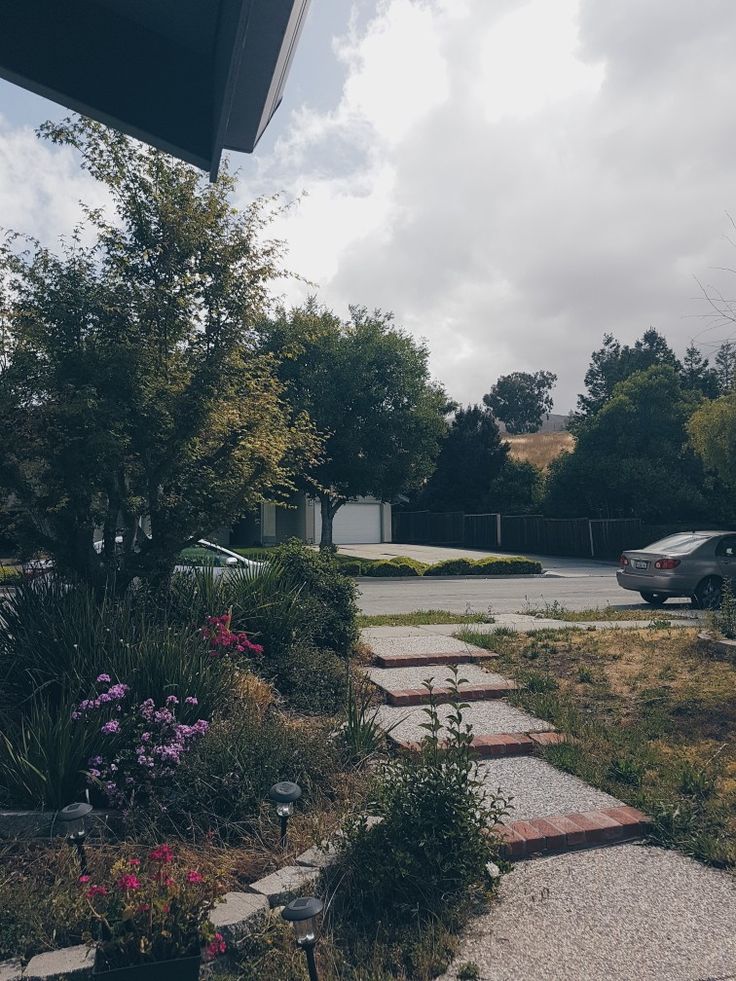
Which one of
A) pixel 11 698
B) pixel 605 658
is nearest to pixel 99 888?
pixel 11 698

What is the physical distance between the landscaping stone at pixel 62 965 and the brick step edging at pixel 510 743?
8.85 feet

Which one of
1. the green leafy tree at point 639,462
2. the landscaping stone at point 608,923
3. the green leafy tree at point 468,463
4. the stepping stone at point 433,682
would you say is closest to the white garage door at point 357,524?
the green leafy tree at point 468,463

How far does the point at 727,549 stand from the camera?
51.7ft

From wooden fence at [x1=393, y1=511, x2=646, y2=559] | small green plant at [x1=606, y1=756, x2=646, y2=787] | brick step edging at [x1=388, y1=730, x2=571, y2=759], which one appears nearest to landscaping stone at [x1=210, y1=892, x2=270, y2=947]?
brick step edging at [x1=388, y1=730, x2=571, y2=759]

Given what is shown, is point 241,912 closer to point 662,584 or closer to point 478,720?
point 478,720

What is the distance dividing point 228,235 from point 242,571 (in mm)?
3403

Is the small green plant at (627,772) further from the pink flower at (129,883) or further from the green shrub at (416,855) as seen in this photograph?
the pink flower at (129,883)

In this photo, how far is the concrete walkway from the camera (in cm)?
351

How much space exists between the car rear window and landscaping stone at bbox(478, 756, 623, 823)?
1094cm

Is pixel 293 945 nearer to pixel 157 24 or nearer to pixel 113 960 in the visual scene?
pixel 113 960

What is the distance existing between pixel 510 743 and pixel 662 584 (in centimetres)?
1055

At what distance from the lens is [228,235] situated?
8445mm

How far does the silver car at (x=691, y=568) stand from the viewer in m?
15.5

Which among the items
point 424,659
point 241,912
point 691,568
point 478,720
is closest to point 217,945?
point 241,912
